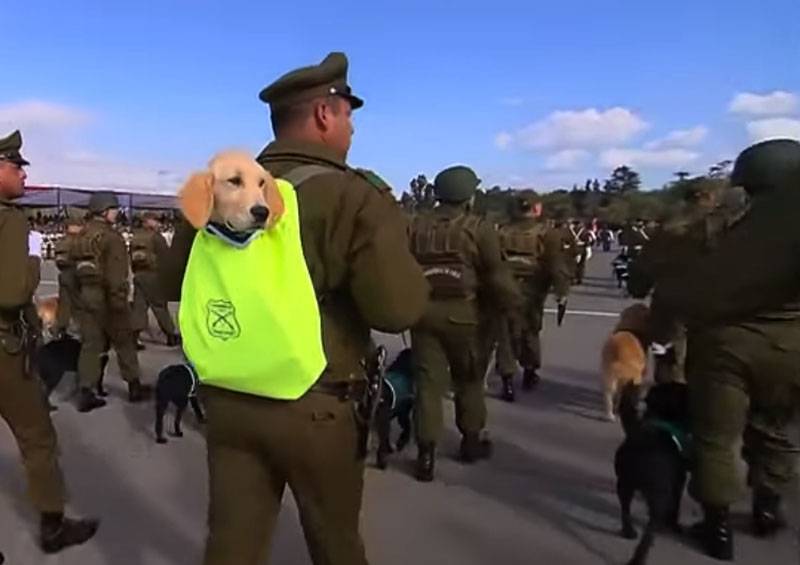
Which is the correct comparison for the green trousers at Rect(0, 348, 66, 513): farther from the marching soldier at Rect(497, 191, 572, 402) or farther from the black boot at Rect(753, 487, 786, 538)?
the marching soldier at Rect(497, 191, 572, 402)

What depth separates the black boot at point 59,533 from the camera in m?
4.74

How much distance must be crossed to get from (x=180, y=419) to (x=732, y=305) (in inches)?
244

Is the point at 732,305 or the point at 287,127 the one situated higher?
the point at 287,127

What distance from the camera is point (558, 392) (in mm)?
9023

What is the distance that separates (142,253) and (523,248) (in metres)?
4.83

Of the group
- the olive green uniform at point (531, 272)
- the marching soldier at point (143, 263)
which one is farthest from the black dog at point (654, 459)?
the marching soldier at point (143, 263)

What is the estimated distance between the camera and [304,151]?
111 inches

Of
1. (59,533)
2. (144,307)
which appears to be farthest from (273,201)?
(144,307)

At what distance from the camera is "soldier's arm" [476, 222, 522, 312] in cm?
616

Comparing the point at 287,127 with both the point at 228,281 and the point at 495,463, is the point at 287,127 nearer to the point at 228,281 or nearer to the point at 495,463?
the point at 228,281

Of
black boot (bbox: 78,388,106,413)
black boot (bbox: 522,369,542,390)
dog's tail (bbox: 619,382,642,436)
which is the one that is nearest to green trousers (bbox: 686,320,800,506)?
dog's tail (bbox: 619,382,642,436)

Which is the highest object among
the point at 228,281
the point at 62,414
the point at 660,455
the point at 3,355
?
the point at 228,281

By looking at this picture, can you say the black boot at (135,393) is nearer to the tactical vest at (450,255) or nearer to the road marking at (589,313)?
the tactical vest at (450,255)

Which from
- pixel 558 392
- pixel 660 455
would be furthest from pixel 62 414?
pixel 660 455
